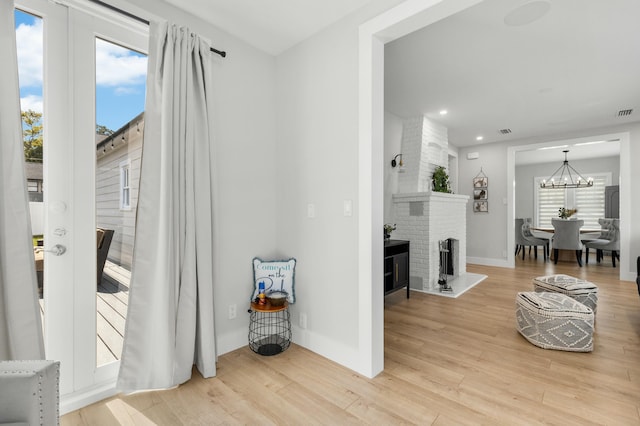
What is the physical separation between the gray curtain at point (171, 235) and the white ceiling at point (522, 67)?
182 centimetres

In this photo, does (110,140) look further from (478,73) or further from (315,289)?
(478,73)

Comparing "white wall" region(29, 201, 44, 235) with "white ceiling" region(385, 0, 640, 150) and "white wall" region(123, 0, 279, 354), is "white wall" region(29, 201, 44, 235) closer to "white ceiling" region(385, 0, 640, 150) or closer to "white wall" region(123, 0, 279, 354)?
"white wall" region(123, 0, 279, 354)

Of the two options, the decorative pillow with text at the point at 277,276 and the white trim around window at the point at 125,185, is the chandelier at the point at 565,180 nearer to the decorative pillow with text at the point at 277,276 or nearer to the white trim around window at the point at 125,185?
the decorative pillow with text at the point at 277,276

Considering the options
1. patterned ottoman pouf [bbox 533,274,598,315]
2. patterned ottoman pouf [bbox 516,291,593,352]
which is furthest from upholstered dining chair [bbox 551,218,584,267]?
patterned ottoman pouf [bbox 516,291,593,352]

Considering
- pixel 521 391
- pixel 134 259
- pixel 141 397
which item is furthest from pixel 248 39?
pixel 521 391

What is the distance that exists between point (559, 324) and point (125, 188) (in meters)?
3.38

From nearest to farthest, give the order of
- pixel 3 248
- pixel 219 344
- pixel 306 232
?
pixel 3 248 → pixel 219 344 → pixel 306 232

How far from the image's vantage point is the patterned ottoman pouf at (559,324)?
8.02 feet

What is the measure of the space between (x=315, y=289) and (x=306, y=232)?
18.0 inches

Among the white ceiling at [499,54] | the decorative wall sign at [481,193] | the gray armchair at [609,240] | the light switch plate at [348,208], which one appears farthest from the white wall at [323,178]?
the gray armchair at [609,240]

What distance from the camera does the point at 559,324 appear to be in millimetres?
2484

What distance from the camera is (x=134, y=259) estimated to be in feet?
6.15

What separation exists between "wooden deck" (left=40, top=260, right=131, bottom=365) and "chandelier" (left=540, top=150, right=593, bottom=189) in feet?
31.7

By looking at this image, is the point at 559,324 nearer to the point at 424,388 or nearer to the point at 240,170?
the point at 424,388
